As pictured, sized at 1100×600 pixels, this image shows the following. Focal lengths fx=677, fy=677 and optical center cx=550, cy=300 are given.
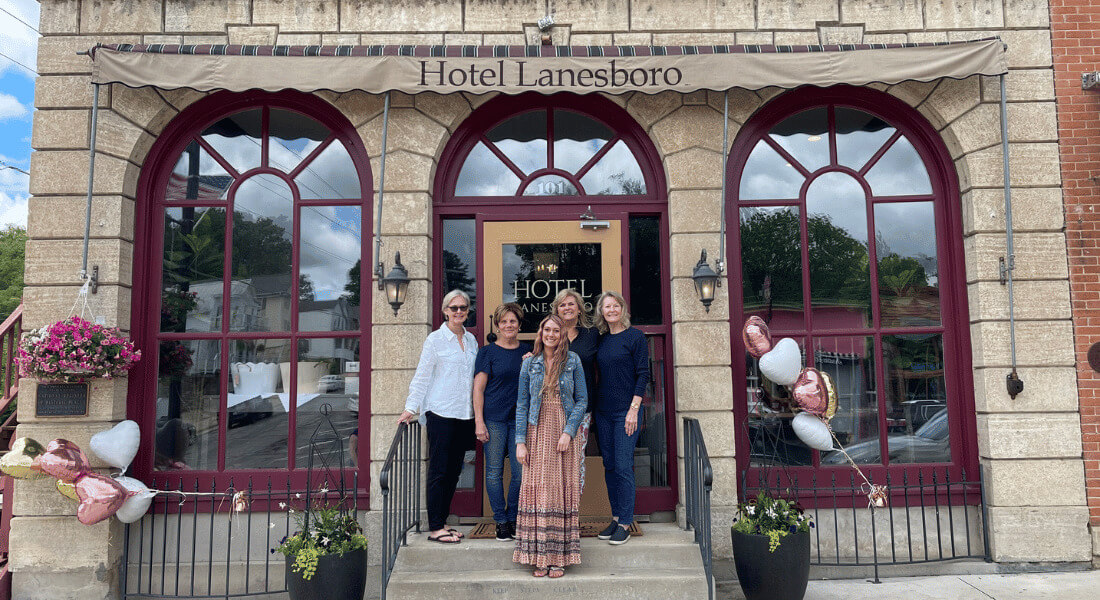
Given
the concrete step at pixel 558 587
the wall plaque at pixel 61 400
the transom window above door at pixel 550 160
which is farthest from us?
the transom window above door at pixel 550 160

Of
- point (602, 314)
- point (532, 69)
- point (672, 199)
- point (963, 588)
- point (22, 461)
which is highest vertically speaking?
point (532, 69)

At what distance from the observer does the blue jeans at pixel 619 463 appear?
485cm

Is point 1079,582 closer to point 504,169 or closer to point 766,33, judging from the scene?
point 766,33

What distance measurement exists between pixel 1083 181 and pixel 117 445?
813 cm

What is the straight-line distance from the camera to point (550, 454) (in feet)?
15.0

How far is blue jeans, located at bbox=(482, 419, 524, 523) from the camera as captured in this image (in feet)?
16.0

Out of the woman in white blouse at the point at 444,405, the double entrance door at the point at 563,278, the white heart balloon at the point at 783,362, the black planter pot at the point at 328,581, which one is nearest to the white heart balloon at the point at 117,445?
the black planter pot at the point at 328,581

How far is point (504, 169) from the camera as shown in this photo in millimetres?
6074

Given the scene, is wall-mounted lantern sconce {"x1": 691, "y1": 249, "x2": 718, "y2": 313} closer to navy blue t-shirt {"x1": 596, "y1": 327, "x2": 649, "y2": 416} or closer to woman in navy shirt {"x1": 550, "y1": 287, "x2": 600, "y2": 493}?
navy blue t-shirt {"x1": 596, "y1": 327, "x2": 649, "y2": 416}

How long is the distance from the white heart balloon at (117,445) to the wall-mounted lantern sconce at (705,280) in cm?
464

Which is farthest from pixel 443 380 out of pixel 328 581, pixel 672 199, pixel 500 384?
pixel 672 199

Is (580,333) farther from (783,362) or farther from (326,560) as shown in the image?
(326,560)

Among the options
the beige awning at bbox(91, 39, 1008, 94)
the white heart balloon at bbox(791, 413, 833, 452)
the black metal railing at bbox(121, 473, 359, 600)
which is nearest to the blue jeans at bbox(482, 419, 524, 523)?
the black metal railing at bbox(121, 473, 359, 600)

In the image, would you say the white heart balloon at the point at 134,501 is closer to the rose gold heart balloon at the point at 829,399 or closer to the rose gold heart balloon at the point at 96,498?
the rose gold heart balloon at the point at 96,498
